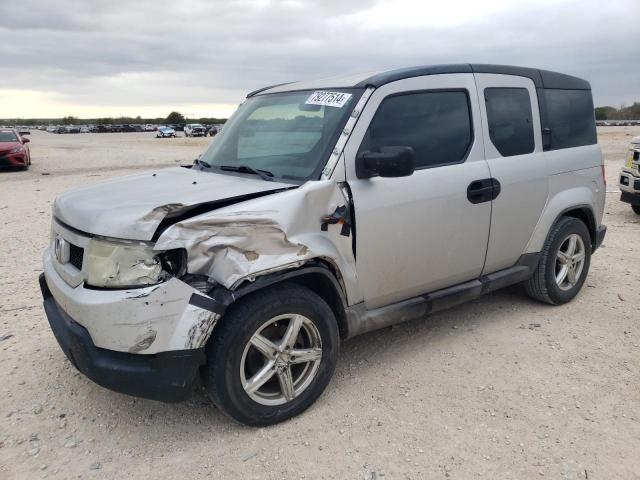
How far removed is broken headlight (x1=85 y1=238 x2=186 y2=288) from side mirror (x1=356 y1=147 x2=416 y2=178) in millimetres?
1189

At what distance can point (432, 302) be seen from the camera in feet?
Result: 12.1

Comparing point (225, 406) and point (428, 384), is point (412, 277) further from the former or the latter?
point (225, 406)

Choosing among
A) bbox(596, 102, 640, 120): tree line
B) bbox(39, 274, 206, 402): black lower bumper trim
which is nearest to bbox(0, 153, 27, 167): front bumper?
bbox(39, 274, 206, 402): black lower bumper trim

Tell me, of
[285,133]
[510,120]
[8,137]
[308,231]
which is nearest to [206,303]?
[308,231]

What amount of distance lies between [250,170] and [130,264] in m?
1.14

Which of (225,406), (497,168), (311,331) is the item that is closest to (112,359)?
(225,406)

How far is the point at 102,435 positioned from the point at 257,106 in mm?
2506

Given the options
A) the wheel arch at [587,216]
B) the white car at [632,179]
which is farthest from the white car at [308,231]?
the white car at [632,179]

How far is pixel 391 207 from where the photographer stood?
3291mm

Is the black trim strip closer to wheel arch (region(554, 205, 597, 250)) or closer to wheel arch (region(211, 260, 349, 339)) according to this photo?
wheel arch (region(211, 260, 349, 339))

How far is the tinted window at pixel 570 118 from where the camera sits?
4.44 m

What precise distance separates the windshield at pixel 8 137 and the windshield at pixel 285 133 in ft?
54.7

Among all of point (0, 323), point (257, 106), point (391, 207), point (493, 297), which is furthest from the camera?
point (493, 297)

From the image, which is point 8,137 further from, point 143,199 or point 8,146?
point 143,199
